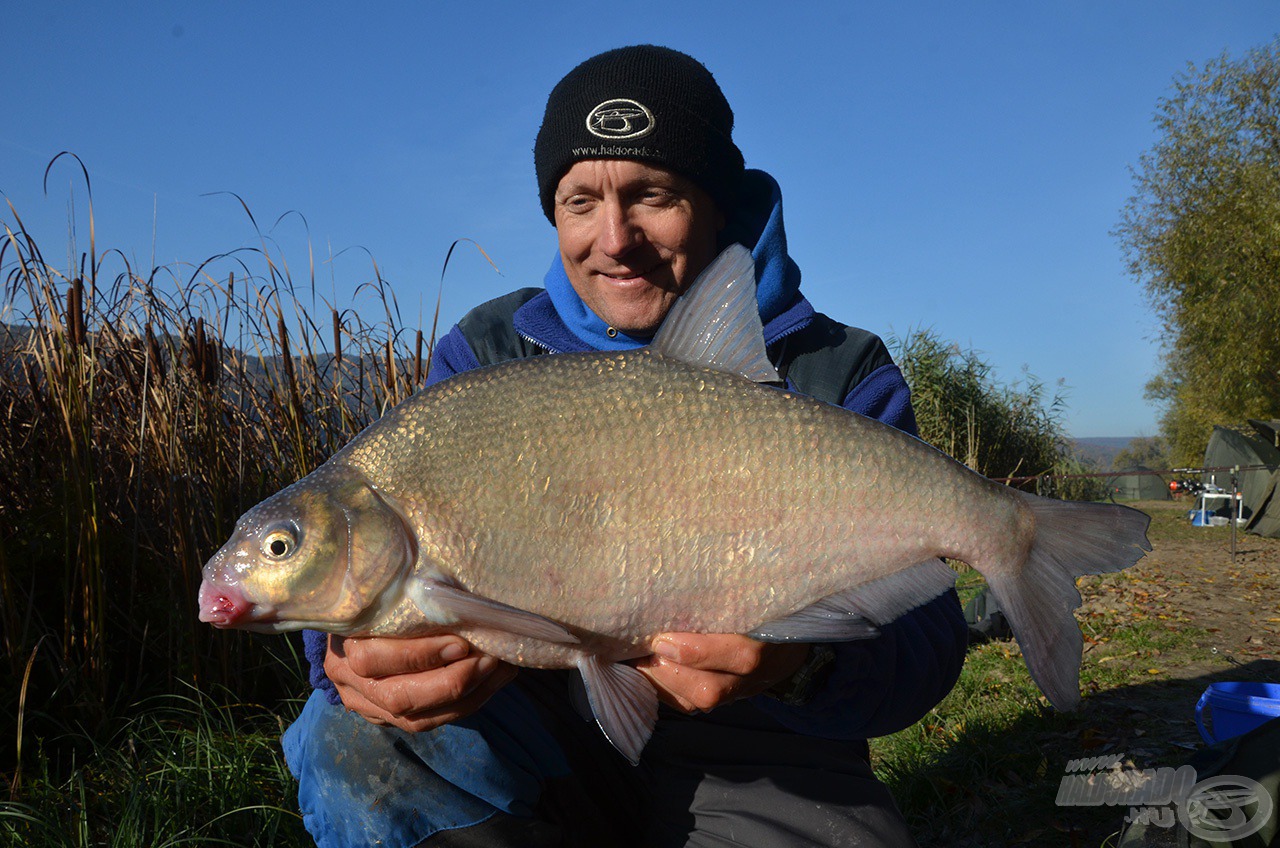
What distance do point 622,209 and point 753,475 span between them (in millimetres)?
1215

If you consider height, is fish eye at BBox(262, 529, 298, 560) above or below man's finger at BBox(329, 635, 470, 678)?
above

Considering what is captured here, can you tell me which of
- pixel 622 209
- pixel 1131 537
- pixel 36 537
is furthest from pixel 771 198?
pixel 36 537

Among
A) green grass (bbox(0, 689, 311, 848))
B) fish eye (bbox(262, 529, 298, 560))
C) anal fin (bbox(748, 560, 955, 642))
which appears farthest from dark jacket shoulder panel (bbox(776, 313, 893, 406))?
green grass (bbox(0, 689, 311, 848))

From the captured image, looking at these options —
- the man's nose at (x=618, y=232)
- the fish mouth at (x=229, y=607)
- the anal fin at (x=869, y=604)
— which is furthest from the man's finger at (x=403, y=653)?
the man's nose at (x=618, y=232)

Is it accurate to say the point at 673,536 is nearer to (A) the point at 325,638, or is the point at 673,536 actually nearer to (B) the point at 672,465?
(B) the point at 672,465

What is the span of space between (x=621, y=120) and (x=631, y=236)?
36 centimetres

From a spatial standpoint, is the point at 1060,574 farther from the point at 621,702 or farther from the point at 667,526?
the point at 621,702

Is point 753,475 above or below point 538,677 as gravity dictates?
above

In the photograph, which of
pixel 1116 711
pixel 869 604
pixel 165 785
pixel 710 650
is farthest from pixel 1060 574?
pixel 1116 711

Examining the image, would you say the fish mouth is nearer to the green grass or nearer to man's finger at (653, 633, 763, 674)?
man's finger at (653, 633, 763, 674)

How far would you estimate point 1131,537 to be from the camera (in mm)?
1576

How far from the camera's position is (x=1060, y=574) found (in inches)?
63.2

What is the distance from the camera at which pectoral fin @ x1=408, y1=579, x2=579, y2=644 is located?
153 centimetres

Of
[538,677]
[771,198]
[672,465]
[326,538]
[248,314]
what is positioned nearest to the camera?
[326,538]
